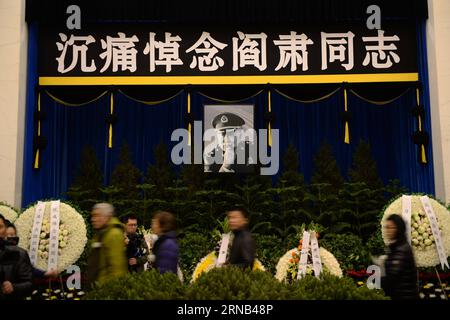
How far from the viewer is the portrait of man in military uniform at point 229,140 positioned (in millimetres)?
10312

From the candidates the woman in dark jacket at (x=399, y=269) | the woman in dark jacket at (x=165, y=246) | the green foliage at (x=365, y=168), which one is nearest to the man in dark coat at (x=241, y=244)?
the woman in dark jacket at (x=165, y=246)

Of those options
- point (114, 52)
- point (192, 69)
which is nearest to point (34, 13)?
point (114, 52)

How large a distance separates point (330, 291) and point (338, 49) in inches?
278

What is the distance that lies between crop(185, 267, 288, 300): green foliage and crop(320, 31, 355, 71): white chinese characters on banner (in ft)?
22.3

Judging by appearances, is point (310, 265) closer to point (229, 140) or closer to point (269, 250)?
point (269, 250)

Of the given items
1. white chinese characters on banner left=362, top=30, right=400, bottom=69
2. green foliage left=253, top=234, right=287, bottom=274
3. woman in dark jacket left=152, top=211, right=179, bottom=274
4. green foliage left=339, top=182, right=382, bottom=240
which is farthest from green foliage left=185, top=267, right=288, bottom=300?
white chinese characters on banner left=362, top=30, right=400, bottom=69

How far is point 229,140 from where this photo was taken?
10359mm

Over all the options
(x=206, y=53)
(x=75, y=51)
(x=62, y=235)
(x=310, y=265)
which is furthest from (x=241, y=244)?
(x=75, y=51)

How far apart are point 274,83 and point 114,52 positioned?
273 centimetres

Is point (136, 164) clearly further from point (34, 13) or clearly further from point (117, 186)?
point (34, 13)

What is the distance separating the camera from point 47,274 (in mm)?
4523

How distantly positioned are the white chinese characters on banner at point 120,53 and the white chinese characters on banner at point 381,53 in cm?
389

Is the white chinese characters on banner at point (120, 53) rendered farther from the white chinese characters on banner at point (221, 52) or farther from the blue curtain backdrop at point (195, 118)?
the blue curtain backdrop at point (195, 118)
